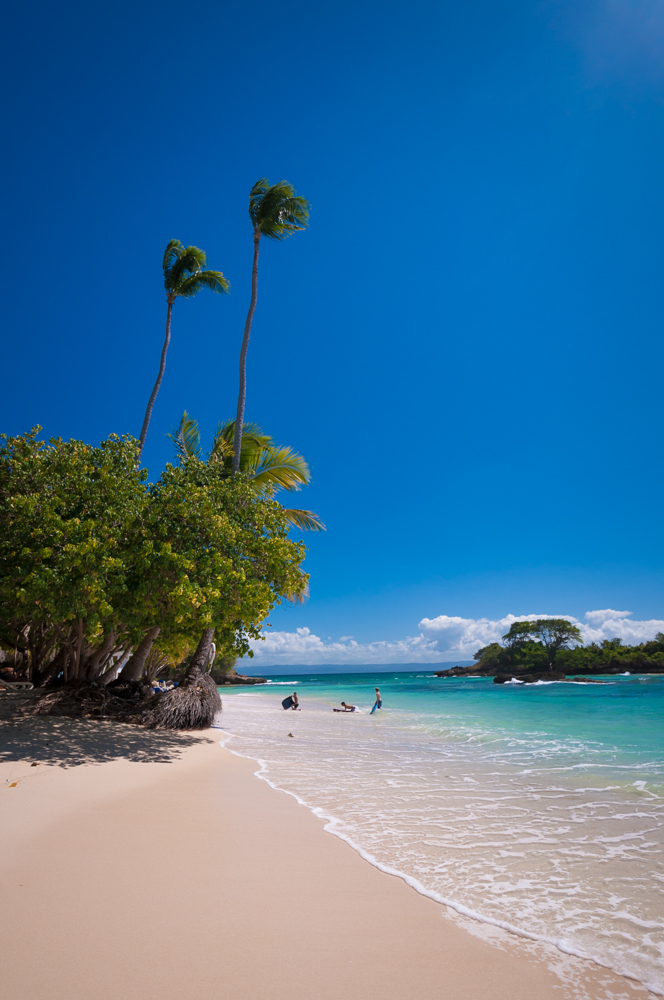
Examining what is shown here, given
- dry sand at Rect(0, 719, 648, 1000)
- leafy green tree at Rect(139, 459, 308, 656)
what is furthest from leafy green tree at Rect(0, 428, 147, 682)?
dry sand at Rect(0, 719, 648, 1000)

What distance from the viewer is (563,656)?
69375mm

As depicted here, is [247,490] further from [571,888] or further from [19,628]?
[571,888]

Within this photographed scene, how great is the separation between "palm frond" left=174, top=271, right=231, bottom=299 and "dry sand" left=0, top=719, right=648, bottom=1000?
14.8m

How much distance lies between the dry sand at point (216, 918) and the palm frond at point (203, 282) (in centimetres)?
1480

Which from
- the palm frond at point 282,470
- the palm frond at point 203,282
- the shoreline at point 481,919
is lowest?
the shoreline at point 481,919

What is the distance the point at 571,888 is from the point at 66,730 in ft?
28.4

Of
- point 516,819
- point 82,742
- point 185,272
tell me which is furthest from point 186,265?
point 516,819

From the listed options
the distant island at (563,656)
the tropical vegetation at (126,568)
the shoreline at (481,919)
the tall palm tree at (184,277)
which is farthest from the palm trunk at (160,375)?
the distant island at (563,656)

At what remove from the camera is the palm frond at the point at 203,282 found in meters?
16.2

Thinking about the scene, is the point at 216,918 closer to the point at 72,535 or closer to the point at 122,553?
the point at 72,535

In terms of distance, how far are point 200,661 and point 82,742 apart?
4096mm

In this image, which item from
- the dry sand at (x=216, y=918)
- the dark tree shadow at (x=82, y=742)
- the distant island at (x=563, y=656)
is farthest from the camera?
the distant island at (x=563, y=656)

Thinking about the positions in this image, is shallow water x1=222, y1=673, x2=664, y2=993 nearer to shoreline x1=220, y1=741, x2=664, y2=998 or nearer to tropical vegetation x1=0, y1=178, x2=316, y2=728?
shoreline x1=220, y1=741, x2=664, y2=998

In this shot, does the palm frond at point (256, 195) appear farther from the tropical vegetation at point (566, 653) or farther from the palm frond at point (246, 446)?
the tropical vegetation at point (566, 653)
